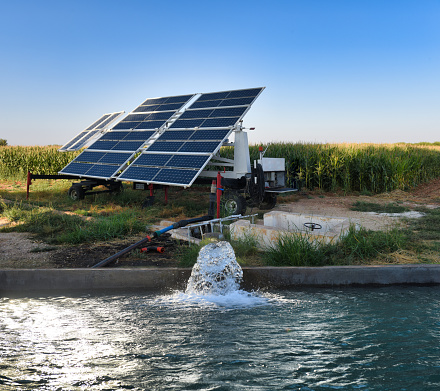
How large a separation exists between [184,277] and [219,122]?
24.3ft

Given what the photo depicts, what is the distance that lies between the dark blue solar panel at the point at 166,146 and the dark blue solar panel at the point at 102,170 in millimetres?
1452

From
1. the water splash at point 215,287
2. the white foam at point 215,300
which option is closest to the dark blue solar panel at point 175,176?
the water splash at point 215,287

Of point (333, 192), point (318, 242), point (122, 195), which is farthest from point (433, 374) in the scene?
point (333, 192)

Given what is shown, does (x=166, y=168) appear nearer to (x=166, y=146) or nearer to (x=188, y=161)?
(x=188, y=161)

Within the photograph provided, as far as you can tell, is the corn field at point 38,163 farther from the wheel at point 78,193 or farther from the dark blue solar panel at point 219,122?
the dark blue solar panel at point 219,122

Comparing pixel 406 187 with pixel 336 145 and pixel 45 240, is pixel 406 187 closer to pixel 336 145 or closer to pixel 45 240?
pixel 336 145

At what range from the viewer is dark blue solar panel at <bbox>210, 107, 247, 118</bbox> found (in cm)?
1189

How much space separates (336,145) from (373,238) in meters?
13.7

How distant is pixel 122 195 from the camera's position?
1398 centimetres

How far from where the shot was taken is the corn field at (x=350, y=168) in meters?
17.1

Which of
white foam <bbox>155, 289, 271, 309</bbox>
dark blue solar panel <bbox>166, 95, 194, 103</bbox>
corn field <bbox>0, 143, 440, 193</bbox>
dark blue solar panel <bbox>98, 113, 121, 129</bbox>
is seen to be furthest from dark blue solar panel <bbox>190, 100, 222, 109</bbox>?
white foam <bbox>155, 289, 271, 309</bbox>

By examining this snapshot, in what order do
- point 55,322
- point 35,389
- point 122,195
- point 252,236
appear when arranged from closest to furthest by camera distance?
point 35,389
point 55,322
point 252,236
point 122,195

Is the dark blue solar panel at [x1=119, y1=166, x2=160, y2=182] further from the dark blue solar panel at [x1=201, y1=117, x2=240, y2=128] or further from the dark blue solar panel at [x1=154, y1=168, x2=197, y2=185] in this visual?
the dark blue solar panel at [x1=201, y1=117, x2=240, y2=128]

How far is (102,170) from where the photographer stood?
44.3 feet
